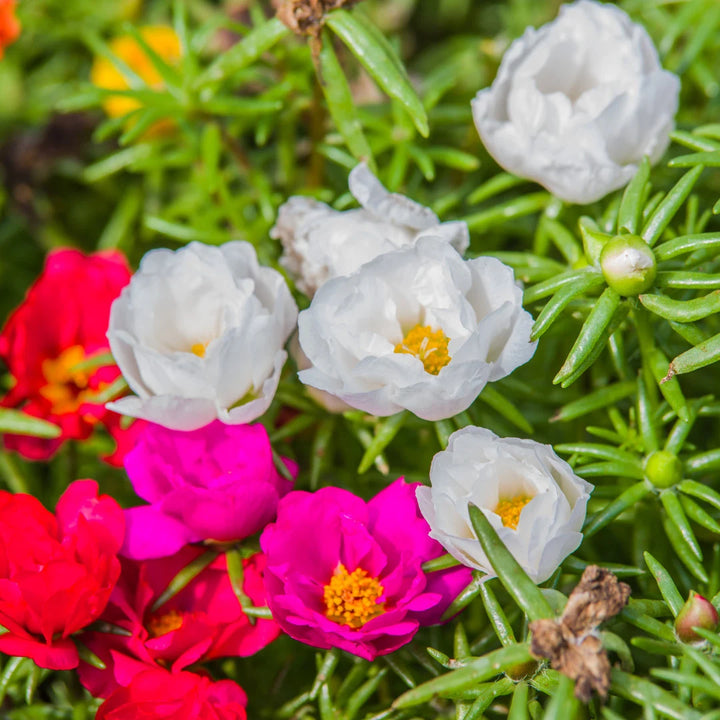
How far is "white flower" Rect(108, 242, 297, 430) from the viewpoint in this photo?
891 millimetres

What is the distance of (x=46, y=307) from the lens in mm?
1228

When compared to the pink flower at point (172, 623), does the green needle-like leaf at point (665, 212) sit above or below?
above

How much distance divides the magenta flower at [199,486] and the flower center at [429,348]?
0.19 metres

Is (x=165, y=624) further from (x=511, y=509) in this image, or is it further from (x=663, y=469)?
(x=663, y=469)

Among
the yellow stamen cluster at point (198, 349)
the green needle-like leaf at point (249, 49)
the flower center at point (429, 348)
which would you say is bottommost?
the flower center at point (429, 348)

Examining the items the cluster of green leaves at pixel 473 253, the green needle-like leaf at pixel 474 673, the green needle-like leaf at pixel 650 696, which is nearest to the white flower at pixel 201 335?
the cluster of green leaves at pixel 473 253

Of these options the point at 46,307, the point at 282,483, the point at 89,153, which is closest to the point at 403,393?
the point at 282,483

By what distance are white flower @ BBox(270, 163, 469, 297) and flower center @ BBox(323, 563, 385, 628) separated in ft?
1.12

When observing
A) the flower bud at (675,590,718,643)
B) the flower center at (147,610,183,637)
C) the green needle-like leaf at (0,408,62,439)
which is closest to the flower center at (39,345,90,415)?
the green needle-like leaf at (0,408,62,439)

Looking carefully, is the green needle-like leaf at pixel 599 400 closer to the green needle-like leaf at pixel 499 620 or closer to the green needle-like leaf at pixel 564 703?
the green needle-like leaf at pixel 499 620

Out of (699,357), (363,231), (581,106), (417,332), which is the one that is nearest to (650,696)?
(699,357)

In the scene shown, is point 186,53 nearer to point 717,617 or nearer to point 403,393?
point 403,393

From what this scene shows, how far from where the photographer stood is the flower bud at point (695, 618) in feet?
2.57

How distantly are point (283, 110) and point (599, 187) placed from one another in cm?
56
